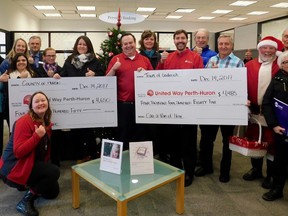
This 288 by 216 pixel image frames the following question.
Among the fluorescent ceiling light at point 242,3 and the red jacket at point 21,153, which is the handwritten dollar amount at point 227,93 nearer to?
the red jacket at point 21,153

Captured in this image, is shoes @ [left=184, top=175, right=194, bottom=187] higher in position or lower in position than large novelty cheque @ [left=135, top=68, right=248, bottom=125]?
lower

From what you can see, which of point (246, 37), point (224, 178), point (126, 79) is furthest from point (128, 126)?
point (246, 37)

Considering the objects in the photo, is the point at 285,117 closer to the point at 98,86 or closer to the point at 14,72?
the point at 98,86

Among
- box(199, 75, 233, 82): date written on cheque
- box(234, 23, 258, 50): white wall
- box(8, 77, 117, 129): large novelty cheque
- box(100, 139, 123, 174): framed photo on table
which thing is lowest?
box(100, 139, 123, 174): framed photo on table

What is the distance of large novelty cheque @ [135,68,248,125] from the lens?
7.48ft

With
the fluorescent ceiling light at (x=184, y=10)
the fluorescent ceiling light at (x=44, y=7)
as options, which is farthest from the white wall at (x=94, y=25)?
the fluorescent ceiling light at (x=44, y=7)

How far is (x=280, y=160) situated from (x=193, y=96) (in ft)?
2.95

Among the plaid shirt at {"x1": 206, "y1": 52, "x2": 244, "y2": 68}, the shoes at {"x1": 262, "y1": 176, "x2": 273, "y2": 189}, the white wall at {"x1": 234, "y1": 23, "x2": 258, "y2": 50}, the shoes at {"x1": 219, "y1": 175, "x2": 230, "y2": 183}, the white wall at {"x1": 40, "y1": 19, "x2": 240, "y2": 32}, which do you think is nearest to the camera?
the plaid shirt at {"x1": 206, "y1": 52, "x2": 244, "y2": 68}

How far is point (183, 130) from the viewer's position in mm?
2598

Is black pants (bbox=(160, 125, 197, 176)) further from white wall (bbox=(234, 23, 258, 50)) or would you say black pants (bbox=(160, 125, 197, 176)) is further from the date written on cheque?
white wall (bbox=(234, 23, 258, 50))

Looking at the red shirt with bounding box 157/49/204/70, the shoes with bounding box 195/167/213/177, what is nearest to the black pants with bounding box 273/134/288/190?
the shoes with bounding box 195/167/213/177

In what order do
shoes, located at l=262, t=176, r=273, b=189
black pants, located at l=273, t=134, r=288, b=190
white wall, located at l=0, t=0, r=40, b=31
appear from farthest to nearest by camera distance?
1. white wall, located at l=0, t=0, r=40, b=31
2. shoes, located at l=262, t=176, r=273, b=189
3. black pants, located at l=273, t=134, r=288, b=190

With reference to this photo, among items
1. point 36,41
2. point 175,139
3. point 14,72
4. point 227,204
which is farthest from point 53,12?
point 227,204

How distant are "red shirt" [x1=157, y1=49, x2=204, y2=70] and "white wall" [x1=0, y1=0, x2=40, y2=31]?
6116 mm
